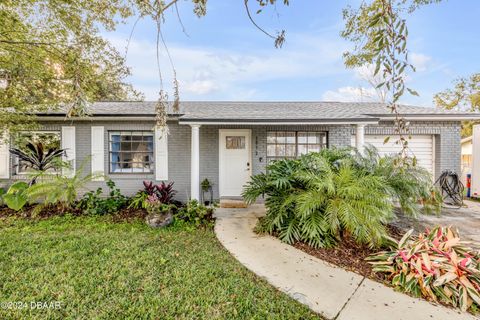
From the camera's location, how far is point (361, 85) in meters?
15.3

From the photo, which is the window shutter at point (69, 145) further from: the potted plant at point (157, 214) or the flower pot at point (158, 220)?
the flower pot at point (158, 220)

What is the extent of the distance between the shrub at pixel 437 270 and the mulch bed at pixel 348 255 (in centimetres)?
14

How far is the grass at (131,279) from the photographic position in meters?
2.26

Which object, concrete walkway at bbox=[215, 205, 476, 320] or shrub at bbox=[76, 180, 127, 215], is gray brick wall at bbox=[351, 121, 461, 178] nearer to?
concrete walkway at bbox=[215, 205, 476, 320]

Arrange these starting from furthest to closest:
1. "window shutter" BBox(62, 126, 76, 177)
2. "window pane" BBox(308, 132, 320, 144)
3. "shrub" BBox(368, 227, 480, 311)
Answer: "window pane" BBox(308, 132, 320, 144) → "window shutter" BBox(62, 126, 76, 177) → "shrub" BBox(368, 227, 480, 311)

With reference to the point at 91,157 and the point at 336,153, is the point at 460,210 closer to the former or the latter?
the point at 336,153

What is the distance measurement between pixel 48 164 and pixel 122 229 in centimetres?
343

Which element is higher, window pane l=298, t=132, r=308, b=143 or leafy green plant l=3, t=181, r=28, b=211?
window pane l=298, t=132, r=308, b=143

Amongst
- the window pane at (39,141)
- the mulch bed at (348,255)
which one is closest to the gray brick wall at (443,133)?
the mulch bed at (348,255)

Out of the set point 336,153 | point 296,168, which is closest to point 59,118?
point 296,168

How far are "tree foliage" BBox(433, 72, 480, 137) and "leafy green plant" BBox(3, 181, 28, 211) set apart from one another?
25.4 metres

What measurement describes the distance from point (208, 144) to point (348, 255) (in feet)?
16.0

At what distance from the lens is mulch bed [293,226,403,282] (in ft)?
10.3

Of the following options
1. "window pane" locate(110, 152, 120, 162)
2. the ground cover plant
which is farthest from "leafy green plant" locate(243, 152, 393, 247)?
"window pane" locate(110, 152, 120, 162)
